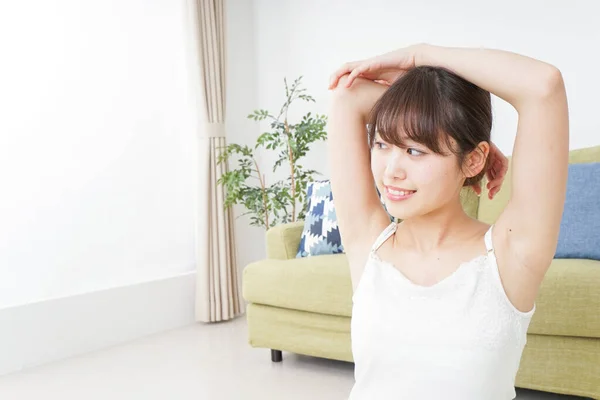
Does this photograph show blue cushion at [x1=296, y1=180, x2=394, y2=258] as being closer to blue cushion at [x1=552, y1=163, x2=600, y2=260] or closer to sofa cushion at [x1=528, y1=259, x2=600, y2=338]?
blue cushion at [x1=552, y1=163, x2=600, y2=260]

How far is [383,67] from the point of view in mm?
1081

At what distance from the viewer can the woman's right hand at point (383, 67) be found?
3.49 ft

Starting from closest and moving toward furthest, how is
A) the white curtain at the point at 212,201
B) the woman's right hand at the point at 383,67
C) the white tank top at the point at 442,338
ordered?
the white tank top at the point at 442,338, the woman's right hand at the point at 383,67, the white curtain at the point at 212,201

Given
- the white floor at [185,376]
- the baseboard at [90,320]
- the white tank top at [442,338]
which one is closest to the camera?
the white tank top at [442,338]

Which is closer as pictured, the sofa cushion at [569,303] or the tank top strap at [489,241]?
the tank top strap at [489,241]

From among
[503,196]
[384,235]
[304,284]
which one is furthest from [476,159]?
[503,196]

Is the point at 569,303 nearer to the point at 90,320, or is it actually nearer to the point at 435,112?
the point at 435,112

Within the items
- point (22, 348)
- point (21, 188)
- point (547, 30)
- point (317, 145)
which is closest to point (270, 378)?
point (22, 348)

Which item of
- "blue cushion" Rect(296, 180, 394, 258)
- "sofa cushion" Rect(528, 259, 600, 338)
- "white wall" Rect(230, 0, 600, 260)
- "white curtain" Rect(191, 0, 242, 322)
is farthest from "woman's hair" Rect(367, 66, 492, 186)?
"white curtain" Rect(191, 0, 242, 322)

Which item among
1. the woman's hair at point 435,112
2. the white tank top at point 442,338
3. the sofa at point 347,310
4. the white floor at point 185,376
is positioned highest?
the woman's hair at point 435,112

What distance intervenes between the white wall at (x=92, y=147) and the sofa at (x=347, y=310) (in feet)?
3.47

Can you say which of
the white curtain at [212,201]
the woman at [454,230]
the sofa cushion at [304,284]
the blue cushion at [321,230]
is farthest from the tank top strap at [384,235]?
the white curtain at [212,201]

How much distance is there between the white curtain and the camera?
443 centimetres

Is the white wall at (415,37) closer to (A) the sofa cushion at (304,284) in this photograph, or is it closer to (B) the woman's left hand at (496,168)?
(A) the sofa cushion at (304,284)
